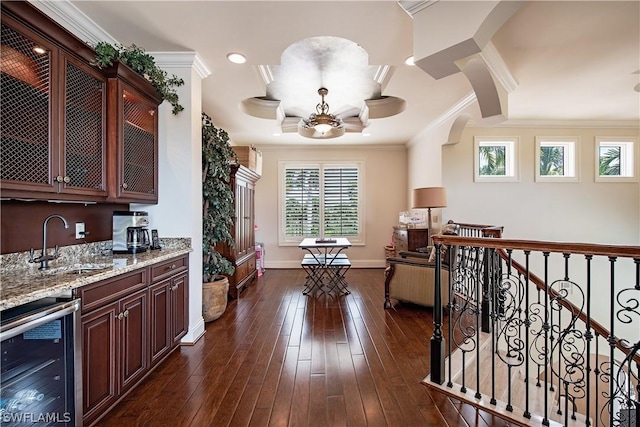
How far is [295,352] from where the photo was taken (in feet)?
9.07

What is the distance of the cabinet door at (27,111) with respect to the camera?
158 cm

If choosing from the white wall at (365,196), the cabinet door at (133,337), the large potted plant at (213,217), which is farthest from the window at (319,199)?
the cabinet door at (133,337)

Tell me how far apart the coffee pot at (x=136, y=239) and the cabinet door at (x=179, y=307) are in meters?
0.39

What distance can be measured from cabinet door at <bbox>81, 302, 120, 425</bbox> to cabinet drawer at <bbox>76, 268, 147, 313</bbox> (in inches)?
1.9

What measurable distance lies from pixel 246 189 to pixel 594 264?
239 inches

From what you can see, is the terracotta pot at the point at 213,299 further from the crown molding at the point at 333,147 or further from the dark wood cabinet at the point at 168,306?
the crown molding at the point at 333,147

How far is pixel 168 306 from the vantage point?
2525mm

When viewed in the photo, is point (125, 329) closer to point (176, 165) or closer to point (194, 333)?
point (194, 333)

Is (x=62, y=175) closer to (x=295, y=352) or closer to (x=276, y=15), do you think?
(x=276, y=15)

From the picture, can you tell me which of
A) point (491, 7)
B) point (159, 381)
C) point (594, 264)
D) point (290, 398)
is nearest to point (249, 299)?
point (159, 381)

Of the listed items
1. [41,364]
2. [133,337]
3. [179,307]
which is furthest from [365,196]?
[41,364]

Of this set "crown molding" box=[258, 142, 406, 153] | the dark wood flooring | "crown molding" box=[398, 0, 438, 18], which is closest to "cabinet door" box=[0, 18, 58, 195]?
the dark wood flooring

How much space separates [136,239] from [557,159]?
6570 millimetres

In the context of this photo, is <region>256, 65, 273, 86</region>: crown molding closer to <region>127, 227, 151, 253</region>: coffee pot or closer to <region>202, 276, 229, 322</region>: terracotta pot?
<region>127, 227, 151, 253</region>: coffee pot
